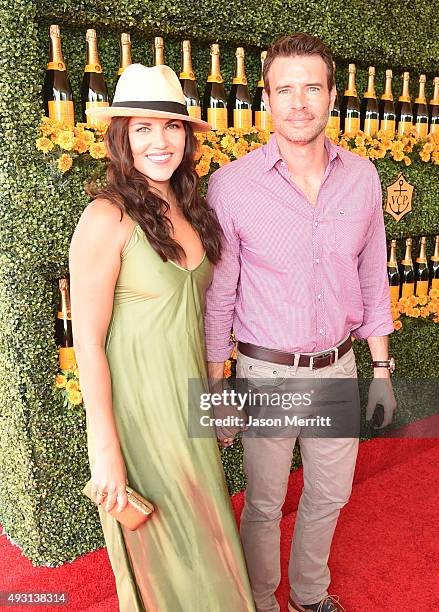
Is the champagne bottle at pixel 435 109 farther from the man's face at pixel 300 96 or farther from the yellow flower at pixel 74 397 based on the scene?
the yellow flower at pixel 74 397

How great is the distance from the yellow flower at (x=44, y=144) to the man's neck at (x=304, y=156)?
0.75 metres

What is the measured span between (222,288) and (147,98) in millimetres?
546

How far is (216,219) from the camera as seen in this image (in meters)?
1.65

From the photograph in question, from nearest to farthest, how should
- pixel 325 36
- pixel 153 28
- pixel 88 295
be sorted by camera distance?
pixel 88 295
pixel 153 28
pixel 325 36

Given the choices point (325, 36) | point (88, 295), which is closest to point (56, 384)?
point (88, 295)

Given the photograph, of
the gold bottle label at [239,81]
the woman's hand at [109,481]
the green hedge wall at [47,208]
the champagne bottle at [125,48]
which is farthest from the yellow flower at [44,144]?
the woman's hand at [109,481]

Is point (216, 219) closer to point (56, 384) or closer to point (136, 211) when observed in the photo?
point (136, 211)

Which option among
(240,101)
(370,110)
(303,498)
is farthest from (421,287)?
(303,498)

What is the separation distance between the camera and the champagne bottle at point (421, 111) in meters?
3.20

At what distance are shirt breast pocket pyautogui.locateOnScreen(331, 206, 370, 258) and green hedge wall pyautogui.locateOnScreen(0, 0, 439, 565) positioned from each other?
87 centimetres

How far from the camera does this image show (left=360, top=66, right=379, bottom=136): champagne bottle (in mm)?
2938

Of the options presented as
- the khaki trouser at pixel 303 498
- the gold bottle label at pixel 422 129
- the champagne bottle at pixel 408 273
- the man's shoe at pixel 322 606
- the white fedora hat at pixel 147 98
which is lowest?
the man's shoe at pixel 322 606

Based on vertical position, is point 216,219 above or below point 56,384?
above

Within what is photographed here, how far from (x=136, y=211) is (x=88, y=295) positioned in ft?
0.70
